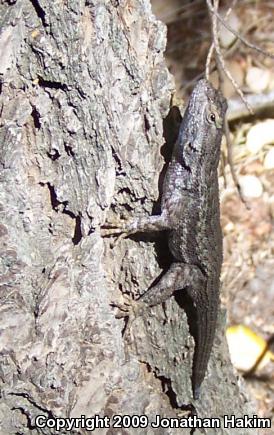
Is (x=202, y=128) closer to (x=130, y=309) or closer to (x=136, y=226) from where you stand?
(x=136, y=226)

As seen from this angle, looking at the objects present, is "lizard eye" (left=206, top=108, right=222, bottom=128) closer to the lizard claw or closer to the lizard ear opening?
the lizard ear opening

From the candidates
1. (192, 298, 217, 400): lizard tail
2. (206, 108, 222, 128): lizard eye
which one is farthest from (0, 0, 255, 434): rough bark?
(206, 108, 222, 128): lizard eye

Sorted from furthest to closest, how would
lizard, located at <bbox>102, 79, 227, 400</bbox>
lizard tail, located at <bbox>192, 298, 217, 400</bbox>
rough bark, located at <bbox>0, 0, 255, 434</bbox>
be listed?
lizard tail, located at <bbox>192, 298, 217, 400</bbox> → lizard, located at <bbox>102, 79, 227, 400</bbox> → rough bark, located at <bbox>0, 0, 255, 434</bbox>

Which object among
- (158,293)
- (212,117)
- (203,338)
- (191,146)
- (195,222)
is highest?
(212,117)

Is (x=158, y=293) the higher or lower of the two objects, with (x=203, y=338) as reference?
higher

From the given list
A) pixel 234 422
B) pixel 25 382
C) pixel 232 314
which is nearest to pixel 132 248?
pixel 25 382

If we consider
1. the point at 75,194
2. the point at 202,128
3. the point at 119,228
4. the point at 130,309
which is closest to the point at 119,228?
the point at 119,228

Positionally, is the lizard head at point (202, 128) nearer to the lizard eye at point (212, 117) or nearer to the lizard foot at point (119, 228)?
the lizard eye at point (212, 117)
